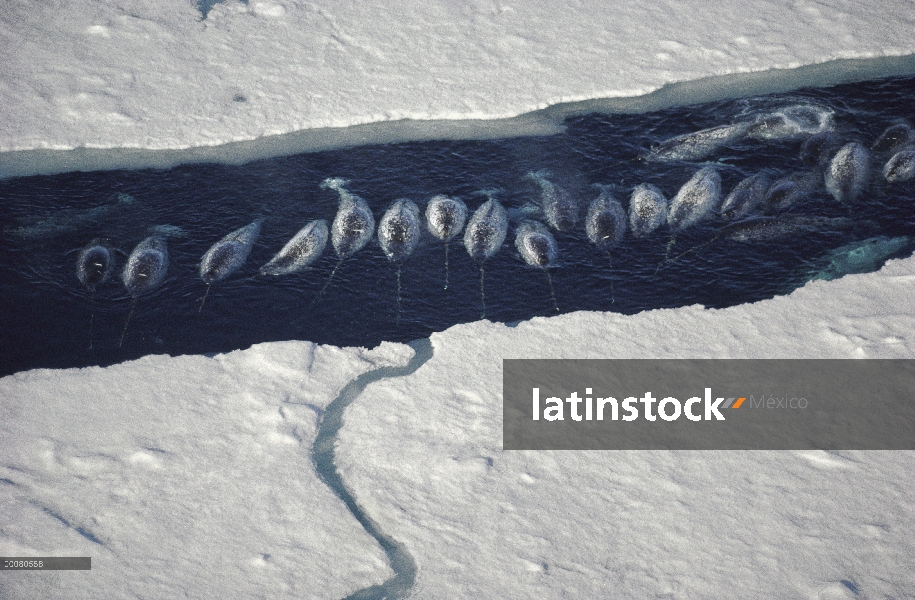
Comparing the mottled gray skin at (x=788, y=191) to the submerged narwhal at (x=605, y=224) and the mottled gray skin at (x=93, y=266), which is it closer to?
the submerged narwhal at (x=605, y=224)

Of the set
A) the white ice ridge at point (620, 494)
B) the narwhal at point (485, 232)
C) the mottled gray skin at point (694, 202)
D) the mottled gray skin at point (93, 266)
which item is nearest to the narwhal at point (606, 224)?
the mottled gray skin at point (694, 202)

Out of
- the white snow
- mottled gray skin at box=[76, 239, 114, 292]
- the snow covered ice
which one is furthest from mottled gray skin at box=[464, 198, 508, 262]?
mottled gray skin at box=[76, 239, 114, 292]

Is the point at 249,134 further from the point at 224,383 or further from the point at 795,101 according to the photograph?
the point at 795,101

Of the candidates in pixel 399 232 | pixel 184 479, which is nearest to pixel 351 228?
pixel 399 232

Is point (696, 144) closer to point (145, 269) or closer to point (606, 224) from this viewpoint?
point (606, 224)

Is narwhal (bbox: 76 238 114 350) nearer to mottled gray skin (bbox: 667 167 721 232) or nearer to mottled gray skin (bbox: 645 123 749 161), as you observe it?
mottled gray skin (bbox: 667 167 721 232)

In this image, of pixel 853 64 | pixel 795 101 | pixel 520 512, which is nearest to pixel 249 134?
pixel 520 512
